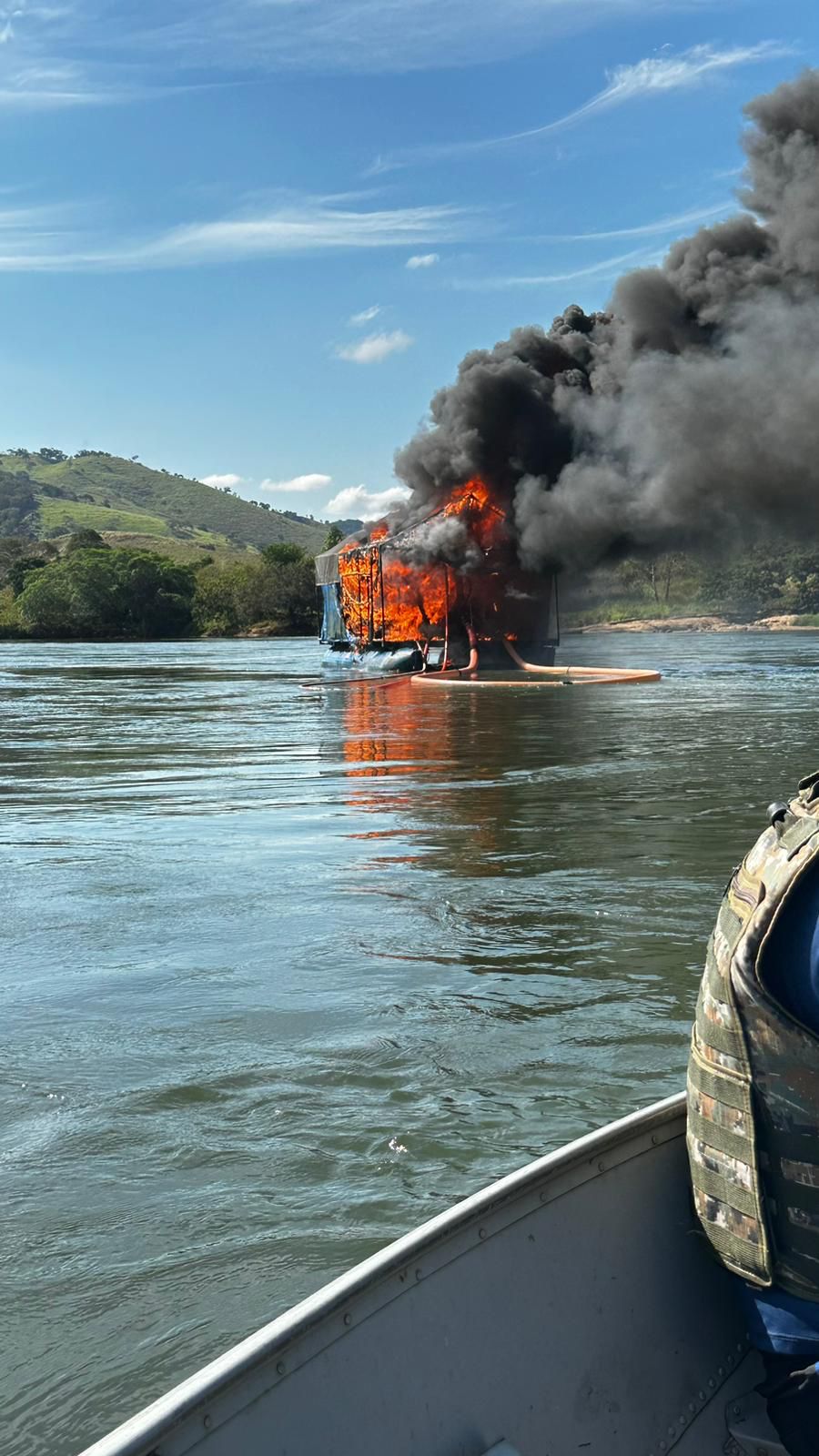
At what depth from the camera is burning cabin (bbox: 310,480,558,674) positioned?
45.3 metres

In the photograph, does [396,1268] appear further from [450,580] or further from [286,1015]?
[450,580]

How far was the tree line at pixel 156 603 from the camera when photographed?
371 ft

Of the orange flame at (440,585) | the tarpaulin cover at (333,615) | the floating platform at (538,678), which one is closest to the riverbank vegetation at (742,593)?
the tarpaulin cover at (333,615)

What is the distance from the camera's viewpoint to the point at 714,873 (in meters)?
10.0

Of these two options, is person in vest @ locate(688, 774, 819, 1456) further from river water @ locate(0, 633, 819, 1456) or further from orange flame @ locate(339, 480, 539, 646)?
orange flame @ locate(339, 480, 539, 646)

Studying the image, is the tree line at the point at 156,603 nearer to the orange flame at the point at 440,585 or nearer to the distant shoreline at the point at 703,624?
the distant shoreline at the point at 703,624

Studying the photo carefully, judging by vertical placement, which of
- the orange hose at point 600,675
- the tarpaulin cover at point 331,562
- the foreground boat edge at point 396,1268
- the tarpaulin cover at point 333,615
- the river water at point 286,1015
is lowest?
the river water at point 286,1015

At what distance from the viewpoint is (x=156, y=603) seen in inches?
4550

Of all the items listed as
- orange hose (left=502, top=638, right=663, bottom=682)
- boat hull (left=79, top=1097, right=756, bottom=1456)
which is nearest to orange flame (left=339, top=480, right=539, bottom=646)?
orange hose (left=502, top=638, right=663, bottom=682)

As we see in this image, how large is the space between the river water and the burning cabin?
28.9 meters

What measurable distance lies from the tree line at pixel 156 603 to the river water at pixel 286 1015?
96783mm

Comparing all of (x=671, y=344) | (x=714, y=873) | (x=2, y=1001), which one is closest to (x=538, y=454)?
(x=671, y=344)

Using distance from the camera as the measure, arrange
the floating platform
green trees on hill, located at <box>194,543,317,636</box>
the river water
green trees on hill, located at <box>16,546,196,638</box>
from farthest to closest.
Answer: green trees on hill, located at <box>16,546,196,638</box>, green trees on hill, located at <box>194,543,317,636</box>, the floating platform, the river water

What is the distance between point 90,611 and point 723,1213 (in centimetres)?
11485
